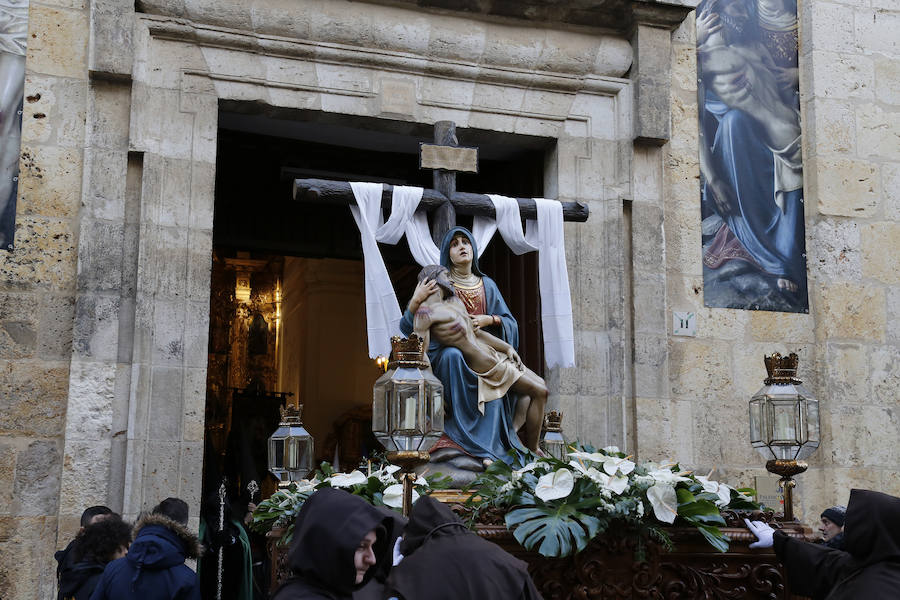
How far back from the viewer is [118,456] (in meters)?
8.62

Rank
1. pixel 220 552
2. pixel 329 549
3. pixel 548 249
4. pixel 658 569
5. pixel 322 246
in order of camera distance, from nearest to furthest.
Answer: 1. pixel 329 549
2. pixel 658 569
3. pixel 548 249
4. pixel 220 552
5. pixel 322 246

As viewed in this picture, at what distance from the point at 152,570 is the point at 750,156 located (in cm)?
727

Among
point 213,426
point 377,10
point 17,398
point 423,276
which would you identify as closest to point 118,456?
point 17,398

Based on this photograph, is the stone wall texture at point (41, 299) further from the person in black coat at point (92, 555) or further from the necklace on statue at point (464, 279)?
the necklace on statue at point (464, 279)

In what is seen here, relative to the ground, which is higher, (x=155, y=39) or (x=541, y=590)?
(x=155, y=39)

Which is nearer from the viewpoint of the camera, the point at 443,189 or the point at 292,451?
the point at 292,451

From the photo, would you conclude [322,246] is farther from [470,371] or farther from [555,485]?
[555,485]

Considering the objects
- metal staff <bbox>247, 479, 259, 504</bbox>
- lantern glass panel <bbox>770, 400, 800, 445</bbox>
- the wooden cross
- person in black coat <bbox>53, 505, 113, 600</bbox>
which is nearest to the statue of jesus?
the wooden cross

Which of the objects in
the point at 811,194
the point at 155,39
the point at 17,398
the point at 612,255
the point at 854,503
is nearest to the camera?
the point at 854,503

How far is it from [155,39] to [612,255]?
428cm

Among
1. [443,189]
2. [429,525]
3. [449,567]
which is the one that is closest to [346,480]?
[429,525]

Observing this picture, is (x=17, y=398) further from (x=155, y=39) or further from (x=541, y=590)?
(x=541, y=590)

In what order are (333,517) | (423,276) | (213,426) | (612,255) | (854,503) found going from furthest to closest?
(213,426), (612,255), (423,276), (854,503), (333,517)

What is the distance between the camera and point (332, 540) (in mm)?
3646
